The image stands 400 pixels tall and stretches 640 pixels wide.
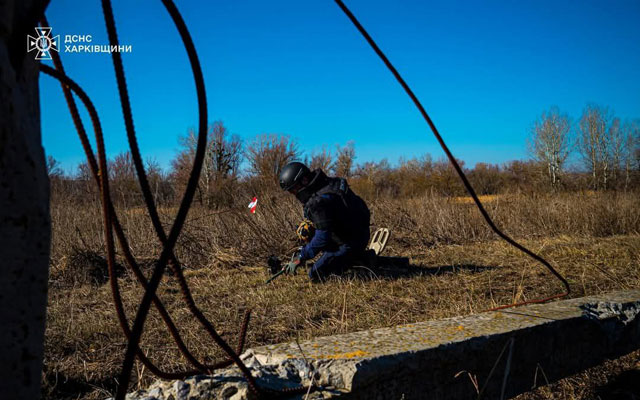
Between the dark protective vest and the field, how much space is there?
51cm

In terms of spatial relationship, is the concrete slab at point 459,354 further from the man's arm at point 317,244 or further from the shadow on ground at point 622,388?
the man's arm at point 317,244

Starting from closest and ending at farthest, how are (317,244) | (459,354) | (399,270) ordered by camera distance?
1. (459,354)
2. (317,244)
3. (399,270)

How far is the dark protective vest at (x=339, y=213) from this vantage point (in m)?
5.14

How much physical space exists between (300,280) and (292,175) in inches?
51.6

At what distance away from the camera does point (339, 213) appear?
5199 millimetres

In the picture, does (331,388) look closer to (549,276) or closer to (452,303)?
(452,303)

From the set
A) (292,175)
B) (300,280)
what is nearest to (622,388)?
(300,280)

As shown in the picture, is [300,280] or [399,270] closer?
[300,280]

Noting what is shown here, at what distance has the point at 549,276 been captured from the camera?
197 inches

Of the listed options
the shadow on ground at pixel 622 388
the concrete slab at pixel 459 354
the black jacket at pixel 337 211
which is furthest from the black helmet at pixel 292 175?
the shadow on ground at pixel 622 388

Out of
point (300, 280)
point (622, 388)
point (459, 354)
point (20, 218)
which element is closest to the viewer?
point (20, 218)

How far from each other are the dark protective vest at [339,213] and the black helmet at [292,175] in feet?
0.59

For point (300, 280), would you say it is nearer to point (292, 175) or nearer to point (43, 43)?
point (292, 175)

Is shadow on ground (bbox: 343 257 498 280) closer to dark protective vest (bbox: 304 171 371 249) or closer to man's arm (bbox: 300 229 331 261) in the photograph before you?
dark protective vest (bbox: 304 171 371 249)
